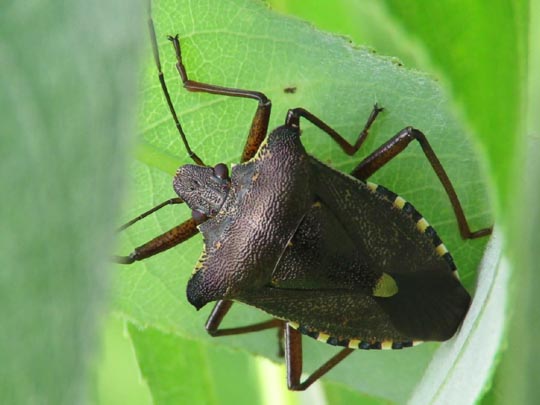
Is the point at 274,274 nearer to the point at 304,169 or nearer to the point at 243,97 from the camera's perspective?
the point at 304,169

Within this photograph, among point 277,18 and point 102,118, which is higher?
point 102,118

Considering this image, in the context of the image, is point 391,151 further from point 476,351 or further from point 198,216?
point 476,351

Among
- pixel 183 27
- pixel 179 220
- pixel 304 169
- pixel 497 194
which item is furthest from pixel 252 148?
pixel 497 194

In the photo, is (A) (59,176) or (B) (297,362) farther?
(B) (297,362)

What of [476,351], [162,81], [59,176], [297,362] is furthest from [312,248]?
[59,176]

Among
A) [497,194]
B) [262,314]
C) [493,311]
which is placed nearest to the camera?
[497,194]

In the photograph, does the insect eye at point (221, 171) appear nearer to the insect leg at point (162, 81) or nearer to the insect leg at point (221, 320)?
the insect leg at point (162, 81)

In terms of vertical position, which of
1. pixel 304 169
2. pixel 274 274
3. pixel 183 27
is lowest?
pixel 274 274

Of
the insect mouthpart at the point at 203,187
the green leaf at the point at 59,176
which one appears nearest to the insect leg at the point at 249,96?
the insect mouthpart at the point at 203,187
